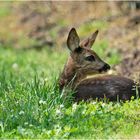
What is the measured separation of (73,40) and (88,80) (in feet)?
2.28

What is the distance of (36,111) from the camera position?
840 cm

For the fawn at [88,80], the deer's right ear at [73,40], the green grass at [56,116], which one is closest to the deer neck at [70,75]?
the fawn at [88,80]

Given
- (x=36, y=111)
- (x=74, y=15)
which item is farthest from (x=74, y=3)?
(x=36, y=111)

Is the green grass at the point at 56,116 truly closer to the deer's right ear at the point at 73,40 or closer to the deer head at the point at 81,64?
the deer head at the point at 81,64

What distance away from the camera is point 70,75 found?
33.8 feet

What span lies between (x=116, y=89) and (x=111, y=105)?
3.42ft

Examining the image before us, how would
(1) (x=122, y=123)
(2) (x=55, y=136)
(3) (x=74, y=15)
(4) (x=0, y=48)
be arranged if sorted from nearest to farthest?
(2) (x=55, y=136) < (1) (x=122, y=123) < (4) (x=0, y=48) < (3) (x=74, y=15)

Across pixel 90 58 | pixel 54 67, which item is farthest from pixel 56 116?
pixel 54 67

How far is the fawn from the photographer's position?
10148 millimetres

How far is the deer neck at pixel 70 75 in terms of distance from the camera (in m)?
10.2

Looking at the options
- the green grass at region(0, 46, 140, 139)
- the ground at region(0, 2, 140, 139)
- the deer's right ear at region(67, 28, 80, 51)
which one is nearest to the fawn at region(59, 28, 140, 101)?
the deer's right ear at region(67, 28, 80, 51)

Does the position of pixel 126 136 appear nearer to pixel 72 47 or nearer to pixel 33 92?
pixel 33 92

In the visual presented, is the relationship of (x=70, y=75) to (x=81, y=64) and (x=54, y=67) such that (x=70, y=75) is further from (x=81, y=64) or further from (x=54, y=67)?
(x=54, y=67)

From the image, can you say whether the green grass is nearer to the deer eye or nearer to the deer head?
the deer head
